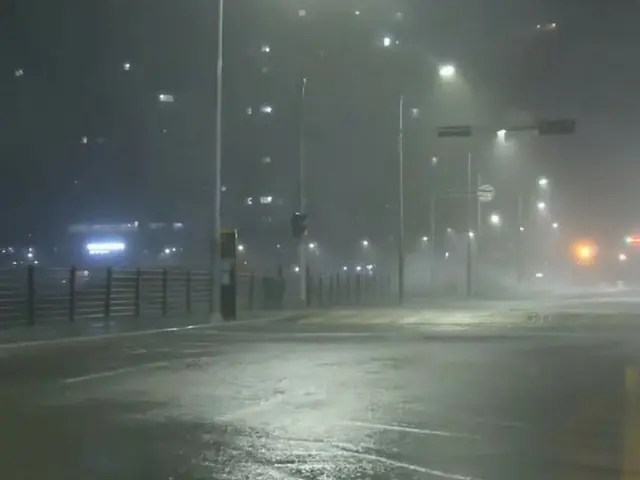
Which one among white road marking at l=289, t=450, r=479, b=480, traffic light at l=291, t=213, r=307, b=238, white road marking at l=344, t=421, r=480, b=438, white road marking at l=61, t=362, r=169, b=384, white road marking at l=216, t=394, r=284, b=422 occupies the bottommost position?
white road marking at l=289, t=450, r=479, b=480

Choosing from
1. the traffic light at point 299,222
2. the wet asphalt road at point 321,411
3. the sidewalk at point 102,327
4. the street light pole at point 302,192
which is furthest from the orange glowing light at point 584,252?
the wet asphalt road at point 321,411

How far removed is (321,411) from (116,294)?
72.9ft

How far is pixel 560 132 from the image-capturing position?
126ft

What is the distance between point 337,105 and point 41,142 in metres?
27.2

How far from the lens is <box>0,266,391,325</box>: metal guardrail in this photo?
2944 centimetres

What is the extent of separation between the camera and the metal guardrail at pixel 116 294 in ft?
96.6

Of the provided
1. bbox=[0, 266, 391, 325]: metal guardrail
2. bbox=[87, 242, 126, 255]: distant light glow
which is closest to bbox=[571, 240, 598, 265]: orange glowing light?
bbox=[87, 242, 126, 255]: distant light glow

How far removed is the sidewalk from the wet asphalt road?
2280mm

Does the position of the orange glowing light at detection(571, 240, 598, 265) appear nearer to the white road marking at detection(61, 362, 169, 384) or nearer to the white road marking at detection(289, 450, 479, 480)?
the white road marking at detection(61, 362, 169, 384)

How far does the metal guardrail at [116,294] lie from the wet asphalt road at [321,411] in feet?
20.0

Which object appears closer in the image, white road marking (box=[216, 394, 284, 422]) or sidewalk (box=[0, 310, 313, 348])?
white road marking (box=[216, 394, 284, 422])

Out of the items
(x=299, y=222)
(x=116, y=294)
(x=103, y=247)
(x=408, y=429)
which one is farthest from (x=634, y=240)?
(x=408, y=429)

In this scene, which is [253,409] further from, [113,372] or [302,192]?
[302,192]

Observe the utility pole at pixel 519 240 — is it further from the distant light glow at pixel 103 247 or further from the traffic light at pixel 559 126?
the traffic light at pixel 559 126
